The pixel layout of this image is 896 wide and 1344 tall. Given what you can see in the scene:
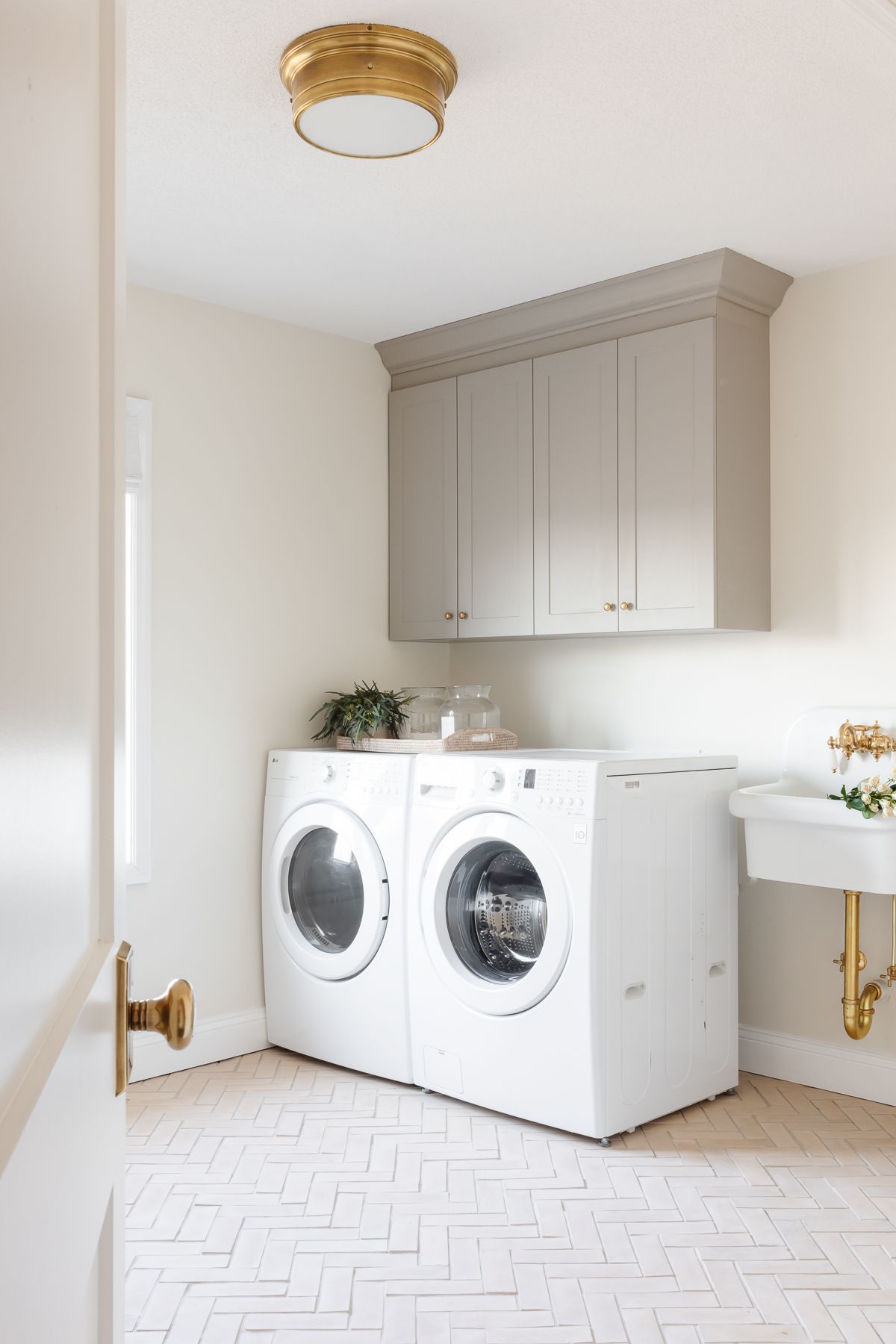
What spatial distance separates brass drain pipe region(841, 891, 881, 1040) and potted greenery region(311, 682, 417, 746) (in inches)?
60.1

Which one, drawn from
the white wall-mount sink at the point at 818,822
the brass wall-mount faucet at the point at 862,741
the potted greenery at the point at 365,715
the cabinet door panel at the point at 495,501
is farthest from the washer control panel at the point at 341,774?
the brass wall-mount faucet at the point at 862,741

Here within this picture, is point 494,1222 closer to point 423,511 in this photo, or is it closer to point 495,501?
point 495,501

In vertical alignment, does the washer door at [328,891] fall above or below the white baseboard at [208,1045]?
above

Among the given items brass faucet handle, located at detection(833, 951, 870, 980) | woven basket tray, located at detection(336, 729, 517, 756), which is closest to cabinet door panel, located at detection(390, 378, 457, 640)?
woven basket tray, located at detection(336, 729, 517, 756)

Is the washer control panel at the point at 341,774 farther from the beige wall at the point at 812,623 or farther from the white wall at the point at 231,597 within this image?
the beige wall at the point at 812,623

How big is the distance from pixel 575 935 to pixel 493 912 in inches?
15.0

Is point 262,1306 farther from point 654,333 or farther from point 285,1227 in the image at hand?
point 654,333

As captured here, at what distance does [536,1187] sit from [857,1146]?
2.90 feet

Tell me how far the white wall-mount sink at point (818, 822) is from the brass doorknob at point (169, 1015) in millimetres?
2422

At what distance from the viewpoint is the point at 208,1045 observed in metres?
3.69

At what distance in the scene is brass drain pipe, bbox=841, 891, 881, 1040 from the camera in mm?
3193

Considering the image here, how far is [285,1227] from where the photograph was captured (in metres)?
2.51

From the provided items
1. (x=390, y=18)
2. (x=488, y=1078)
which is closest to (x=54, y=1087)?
(x=390, y=18)

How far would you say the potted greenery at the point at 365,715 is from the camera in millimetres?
3775
